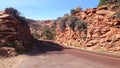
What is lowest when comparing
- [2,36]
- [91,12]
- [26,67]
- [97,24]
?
[26,67]

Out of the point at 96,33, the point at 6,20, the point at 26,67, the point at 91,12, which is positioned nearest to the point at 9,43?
the point at 6,20

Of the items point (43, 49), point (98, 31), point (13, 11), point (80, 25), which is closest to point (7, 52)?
point (43, 49)

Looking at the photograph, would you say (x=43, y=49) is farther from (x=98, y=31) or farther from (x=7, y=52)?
(x=98, y=31)

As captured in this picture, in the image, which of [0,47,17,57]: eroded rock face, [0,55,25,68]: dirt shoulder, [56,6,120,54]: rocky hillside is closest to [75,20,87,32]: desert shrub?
[56,6,120,54]: rocky hillside

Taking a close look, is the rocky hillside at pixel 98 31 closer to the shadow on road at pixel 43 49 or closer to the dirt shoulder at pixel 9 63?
the shadow on road at pixel 43 49

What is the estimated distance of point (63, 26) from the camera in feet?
151

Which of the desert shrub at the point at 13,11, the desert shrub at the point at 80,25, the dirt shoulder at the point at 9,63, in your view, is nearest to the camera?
the dirt shoulder at the point at 9,63

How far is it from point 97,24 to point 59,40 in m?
18.9

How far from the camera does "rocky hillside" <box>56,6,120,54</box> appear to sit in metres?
27.1

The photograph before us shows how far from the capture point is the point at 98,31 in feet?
100

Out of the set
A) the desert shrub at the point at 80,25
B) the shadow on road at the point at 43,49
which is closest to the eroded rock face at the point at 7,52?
the shadow on road at the point at 43,49

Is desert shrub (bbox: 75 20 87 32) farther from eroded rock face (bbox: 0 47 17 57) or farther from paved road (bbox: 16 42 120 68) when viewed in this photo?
eroded rock face (bbox: 0 47 17 57)

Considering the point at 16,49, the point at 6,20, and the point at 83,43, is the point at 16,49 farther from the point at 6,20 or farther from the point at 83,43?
the point at 83,43

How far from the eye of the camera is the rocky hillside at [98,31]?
88.8ft
